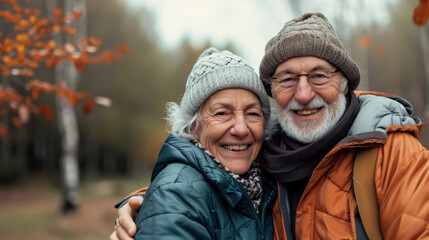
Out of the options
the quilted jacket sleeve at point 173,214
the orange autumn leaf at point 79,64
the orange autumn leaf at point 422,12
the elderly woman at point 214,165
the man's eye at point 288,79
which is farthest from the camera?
the orange autumn leaf at point 79,64

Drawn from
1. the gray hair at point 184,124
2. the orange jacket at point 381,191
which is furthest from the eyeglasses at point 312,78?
the gray hair at point 184,124

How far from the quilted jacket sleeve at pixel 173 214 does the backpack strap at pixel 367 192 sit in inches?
31.6

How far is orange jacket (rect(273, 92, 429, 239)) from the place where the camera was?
1589mm

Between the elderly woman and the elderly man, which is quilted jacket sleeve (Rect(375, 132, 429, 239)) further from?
the elderly woman

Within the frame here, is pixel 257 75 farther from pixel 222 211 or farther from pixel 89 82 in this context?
pixel 89 82

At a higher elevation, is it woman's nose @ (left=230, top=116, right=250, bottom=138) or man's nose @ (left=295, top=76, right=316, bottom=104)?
man's nose @ (left=295, top=76, right=316, bottom=104)

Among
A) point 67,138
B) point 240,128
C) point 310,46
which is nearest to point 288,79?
point 310,46

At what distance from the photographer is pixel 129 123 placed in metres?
18.3

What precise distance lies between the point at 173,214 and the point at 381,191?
1061 mm

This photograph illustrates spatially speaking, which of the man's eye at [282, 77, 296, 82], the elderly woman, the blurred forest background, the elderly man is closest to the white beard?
the elderly man

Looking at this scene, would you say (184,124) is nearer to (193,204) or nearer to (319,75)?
(193,204)

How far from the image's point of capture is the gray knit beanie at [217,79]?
2.20m

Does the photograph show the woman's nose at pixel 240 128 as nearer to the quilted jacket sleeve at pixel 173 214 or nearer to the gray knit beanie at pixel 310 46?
the gray knit beanie at pixel 310 46

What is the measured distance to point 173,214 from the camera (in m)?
1.58
